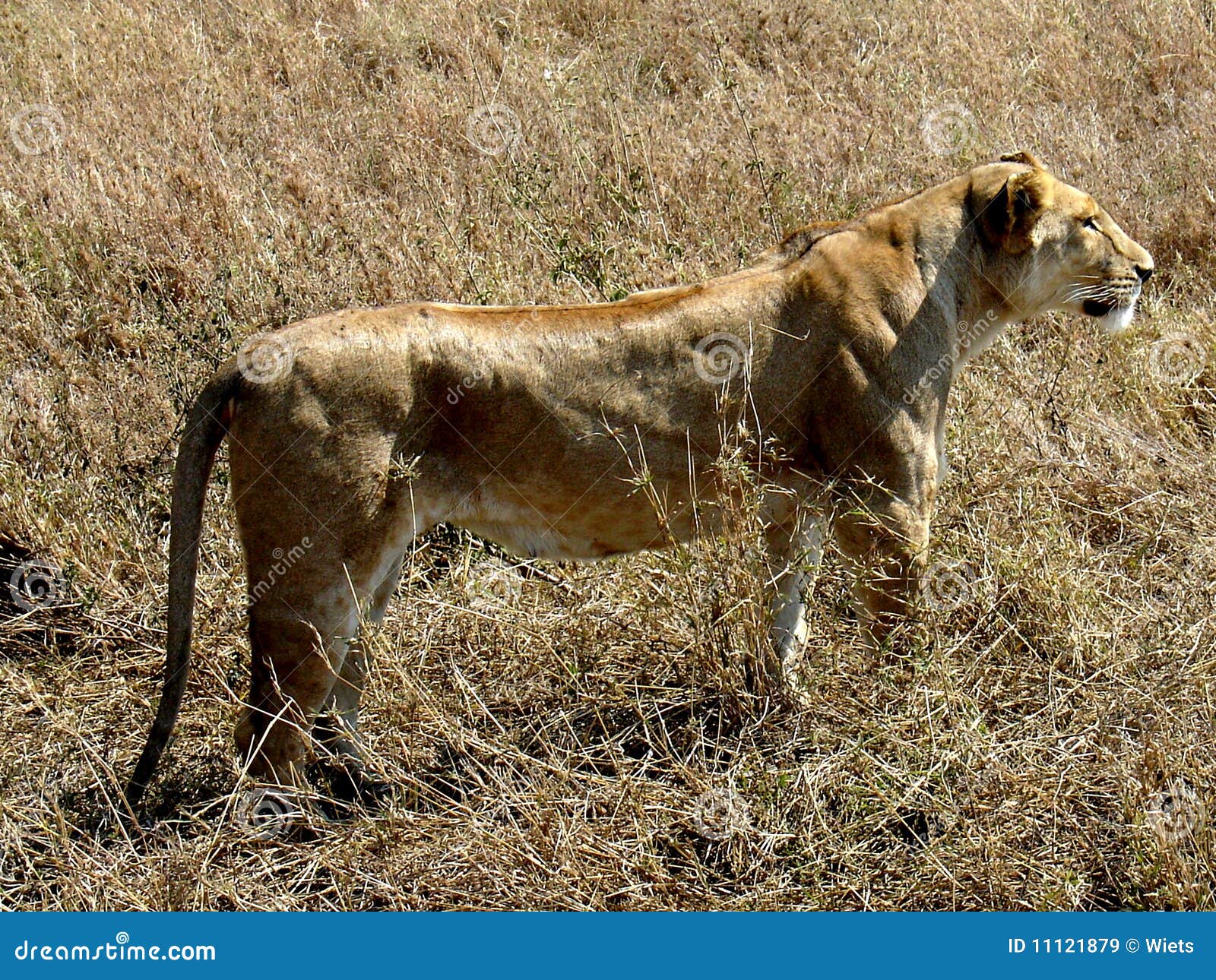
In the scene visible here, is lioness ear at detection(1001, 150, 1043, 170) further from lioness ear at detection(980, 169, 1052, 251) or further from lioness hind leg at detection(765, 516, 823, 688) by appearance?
lioness hind leg at detection(765, 516, 823, 688)

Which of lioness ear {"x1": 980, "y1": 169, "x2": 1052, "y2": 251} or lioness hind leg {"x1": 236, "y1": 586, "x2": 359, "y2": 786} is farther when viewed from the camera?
lioness ear {"x1": 980, "y1": 169, "x2": 1052, "y2": 251}

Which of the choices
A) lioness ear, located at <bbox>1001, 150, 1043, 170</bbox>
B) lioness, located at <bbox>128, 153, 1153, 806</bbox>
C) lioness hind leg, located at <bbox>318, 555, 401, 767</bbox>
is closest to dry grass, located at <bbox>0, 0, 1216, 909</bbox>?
lioness hind leg, located at <bbox>318, 555, 401, 767</bbox>

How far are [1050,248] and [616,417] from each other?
5.36 ft

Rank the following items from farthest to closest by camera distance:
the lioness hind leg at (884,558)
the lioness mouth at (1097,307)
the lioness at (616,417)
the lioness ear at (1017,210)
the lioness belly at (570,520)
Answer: the lioness mouth at (1097,307) < the lioness ear at (1017,210) < the lioness hind leg at (884,558) < the lioness belly at (570,520) < the lioness at (616,417)

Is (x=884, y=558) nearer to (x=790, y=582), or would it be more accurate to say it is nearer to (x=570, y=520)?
(x=790, y=582)

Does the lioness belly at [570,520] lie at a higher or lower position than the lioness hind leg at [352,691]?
higher

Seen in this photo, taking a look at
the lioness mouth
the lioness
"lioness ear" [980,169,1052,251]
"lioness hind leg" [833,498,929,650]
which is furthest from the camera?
the lioness mouth

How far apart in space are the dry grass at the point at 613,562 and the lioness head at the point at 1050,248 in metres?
0.78

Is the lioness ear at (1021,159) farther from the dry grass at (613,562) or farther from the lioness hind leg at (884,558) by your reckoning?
the lioness hind leg at (884,558)

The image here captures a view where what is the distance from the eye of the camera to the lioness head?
4496 mm

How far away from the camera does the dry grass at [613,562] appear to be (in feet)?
12.3

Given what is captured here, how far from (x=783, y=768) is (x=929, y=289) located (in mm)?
1623

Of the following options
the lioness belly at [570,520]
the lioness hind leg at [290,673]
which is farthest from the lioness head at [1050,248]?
the lioness hind leg at [290,673]

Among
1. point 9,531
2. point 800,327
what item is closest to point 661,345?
point 800,327
